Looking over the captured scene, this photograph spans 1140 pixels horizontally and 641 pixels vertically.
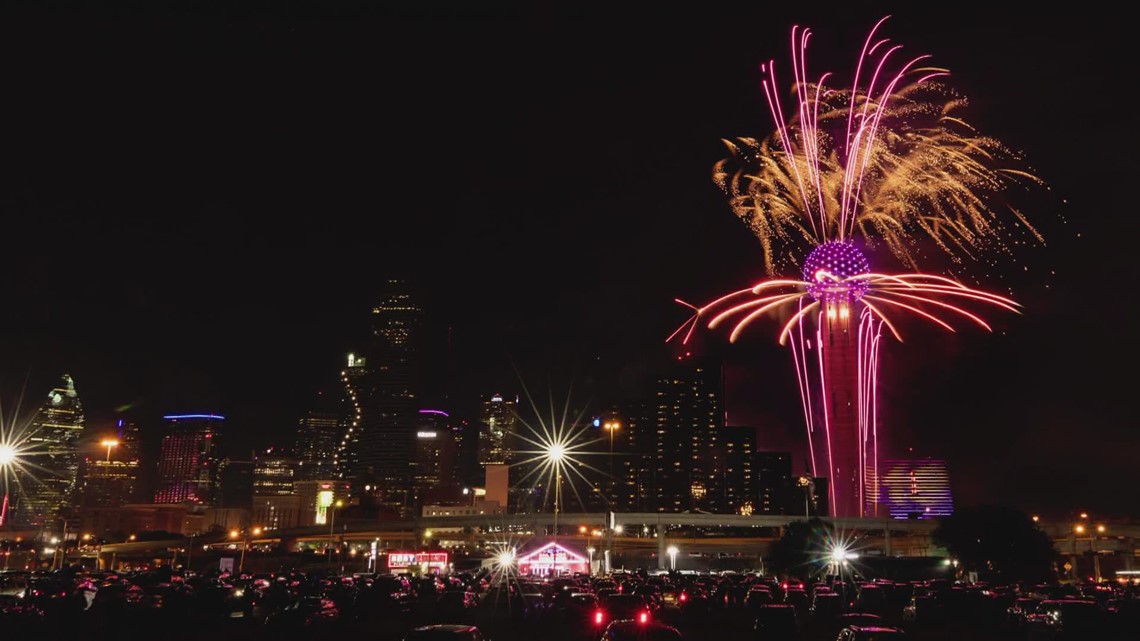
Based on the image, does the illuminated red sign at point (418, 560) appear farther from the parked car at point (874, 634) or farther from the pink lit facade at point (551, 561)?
the parked car at point (874, 634)

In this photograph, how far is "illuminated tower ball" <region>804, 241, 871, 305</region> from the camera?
362 ft

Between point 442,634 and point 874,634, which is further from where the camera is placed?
point 874,634

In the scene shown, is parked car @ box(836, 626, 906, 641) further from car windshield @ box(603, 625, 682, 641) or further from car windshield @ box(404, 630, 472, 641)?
car windshield @ box(404, 630, 472, 641)

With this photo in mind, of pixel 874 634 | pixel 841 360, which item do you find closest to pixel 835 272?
pixel 841 360

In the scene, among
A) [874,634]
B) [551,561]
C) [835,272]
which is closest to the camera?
[874,634]

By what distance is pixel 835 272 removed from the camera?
111 meters

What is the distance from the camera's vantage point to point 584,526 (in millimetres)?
167625

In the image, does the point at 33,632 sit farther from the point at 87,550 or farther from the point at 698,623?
the point at 87,550

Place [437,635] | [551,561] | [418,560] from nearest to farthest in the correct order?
[437,635] → [551,561] → [418,560]

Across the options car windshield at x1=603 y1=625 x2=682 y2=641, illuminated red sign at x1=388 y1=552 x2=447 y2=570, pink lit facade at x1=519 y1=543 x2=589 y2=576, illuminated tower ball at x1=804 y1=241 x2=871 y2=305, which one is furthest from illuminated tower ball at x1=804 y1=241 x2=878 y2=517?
car windshield at x1=603 y1=625 x2=682 y2=641

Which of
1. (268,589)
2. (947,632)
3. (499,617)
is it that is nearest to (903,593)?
(947,632)

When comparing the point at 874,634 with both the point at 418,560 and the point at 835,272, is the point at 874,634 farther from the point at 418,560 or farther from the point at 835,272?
the point at 835,272

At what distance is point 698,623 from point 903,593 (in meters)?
19.3

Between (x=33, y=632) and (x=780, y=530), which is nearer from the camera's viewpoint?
(x=33, y=632)
